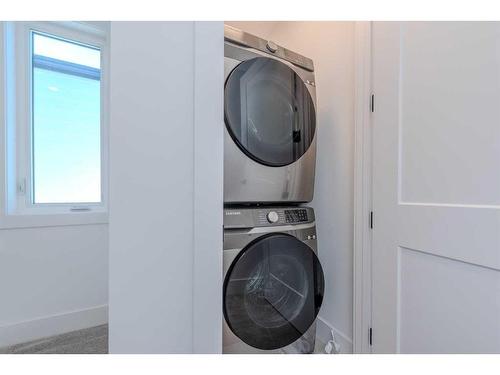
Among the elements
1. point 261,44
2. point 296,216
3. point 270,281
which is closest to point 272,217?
point 296,216

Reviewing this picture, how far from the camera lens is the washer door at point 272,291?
96 centimetres

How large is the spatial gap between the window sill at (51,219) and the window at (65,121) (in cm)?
17

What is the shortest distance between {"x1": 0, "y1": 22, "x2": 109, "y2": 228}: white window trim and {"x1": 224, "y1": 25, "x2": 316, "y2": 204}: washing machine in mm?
1008

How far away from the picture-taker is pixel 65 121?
5.37 feet

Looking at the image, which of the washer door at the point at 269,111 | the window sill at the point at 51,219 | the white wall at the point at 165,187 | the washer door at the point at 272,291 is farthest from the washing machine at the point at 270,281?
the window sill at the point at 51,219

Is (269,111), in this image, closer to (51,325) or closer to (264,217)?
(264,217)

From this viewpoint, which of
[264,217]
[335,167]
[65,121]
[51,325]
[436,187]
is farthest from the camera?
[65,121]

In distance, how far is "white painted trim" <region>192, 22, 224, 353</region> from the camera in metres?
0.55

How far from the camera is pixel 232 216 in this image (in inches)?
38.6

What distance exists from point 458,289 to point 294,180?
0.70 metres

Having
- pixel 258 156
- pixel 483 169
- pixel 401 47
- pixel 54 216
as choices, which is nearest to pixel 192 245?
pixel 258 156

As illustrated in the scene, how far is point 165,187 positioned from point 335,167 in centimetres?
104

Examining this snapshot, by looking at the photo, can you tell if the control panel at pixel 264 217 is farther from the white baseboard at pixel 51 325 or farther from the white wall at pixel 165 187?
the white baseboard at pixel 51 325
